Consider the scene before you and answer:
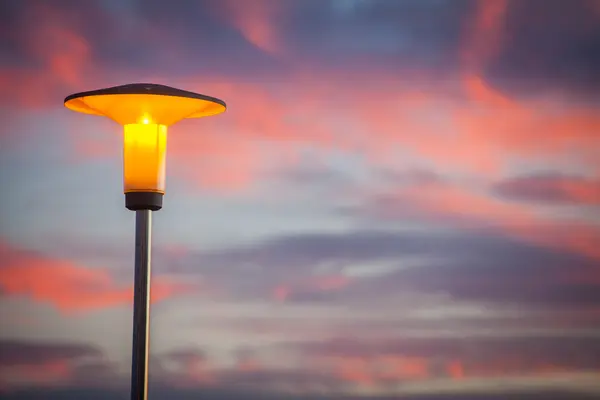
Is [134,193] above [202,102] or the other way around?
the other way around

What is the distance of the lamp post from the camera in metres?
5.67

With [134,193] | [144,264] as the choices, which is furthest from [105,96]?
[144,264]

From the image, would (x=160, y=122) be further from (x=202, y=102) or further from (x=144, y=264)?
(x=144, y=264)

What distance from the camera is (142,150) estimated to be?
5.77 meters

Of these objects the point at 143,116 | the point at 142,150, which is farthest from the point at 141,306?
the point at 143,116

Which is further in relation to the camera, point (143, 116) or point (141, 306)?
point (143, 116)

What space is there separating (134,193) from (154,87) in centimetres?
66

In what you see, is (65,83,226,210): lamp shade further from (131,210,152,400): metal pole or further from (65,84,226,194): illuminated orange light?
(131,210,152,400): metal pole

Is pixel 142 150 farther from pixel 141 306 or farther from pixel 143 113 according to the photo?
pixel 141 306

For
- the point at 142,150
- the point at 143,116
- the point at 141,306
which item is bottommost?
the point at 141,306

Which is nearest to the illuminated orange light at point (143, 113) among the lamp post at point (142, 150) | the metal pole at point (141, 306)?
the lamp post at point (142, 150)

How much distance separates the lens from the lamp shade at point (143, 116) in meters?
5.69

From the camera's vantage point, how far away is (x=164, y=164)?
5902 millimetres

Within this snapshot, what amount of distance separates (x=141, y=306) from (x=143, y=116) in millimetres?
1174
